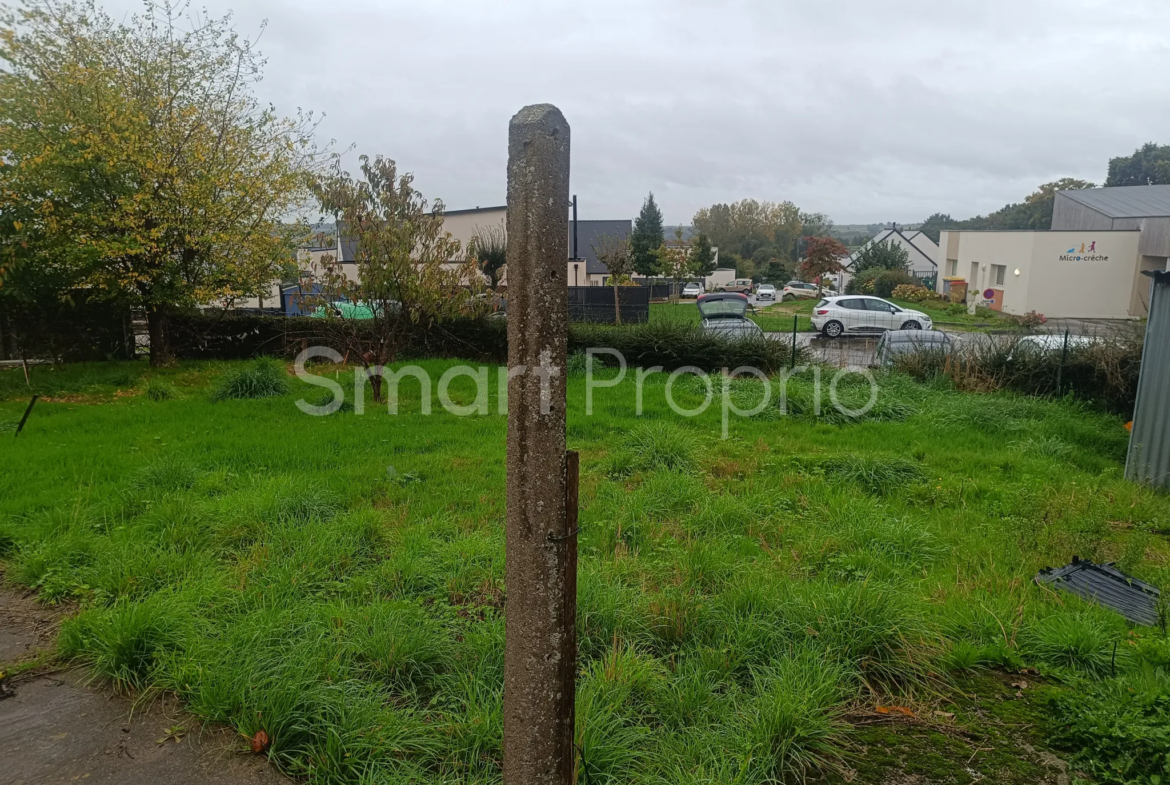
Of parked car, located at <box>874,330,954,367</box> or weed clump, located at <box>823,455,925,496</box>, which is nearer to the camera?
weed clump, located at <box>823,455,925,496</box>

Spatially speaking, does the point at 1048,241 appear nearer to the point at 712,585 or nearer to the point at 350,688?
the point at 712,585

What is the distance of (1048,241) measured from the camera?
101 ft

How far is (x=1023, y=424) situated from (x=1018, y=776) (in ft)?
26.5

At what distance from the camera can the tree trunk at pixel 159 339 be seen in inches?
590

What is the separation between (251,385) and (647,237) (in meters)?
47.8

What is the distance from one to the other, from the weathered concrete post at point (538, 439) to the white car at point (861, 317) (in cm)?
2345

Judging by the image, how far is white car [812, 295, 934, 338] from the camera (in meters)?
24.2

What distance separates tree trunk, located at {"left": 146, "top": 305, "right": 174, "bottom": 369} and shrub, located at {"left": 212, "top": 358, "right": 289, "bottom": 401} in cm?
409

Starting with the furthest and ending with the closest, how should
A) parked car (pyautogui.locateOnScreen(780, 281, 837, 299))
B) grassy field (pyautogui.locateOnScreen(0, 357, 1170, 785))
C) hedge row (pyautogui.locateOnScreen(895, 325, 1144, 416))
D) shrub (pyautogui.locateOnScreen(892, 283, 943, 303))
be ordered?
parked car (pyautogui.locateOnScreen(780, 281, 837, 299))
shrub (pyautogui.locateOnScreen(892, 283, 943, 303))
hedge row (pyautogui.locateOnScreen(895, 325, 1144, 416))
grassy field (pyautogui.locateOnScreen(0, 357, 1170, 785))

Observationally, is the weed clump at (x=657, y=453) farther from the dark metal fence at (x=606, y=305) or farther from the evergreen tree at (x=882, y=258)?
the evergreen tree at (x=882, y=258)

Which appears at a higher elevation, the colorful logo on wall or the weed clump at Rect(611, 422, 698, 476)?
the colorful logo on wall

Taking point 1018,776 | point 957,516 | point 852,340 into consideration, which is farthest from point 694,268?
point 1018,776

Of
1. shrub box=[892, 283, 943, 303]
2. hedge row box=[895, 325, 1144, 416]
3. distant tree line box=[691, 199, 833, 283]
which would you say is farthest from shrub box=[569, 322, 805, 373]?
distant tree line box=[691, 199, 833, 283]

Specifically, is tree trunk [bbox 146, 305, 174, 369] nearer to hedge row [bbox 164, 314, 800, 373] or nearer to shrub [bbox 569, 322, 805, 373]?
hedge row [bbox 164, 314, 800, 373]
